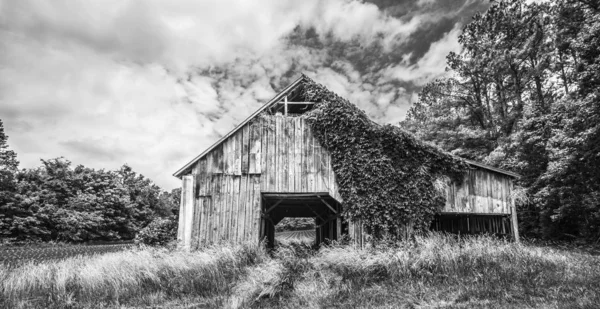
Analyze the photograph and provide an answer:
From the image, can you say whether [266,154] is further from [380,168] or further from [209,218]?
[380,168]

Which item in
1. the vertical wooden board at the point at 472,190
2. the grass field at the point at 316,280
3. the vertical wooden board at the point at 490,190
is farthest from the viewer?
the vertical wooden board at the point at 490,190

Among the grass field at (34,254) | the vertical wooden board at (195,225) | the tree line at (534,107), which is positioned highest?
the tree line at (534,107)

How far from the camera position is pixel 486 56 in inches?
930

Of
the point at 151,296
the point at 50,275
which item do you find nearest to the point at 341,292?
the point at 151,296

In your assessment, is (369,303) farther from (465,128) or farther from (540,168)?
(465,128)

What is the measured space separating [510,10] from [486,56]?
10.3ft

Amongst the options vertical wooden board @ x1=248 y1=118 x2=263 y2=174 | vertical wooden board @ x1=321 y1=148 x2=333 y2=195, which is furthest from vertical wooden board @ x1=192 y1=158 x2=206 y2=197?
vertical wooden board @ x1=321 y1=148 x2=333 y2=195

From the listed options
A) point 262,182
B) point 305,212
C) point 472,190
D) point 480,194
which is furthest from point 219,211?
point 480,194

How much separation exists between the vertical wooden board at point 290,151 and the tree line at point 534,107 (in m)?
9.47

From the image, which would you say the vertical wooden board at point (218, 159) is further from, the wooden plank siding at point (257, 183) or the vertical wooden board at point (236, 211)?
the vertical wooden board at point (236, 211)

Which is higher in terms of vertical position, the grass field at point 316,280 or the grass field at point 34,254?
the grass field at point 316,280

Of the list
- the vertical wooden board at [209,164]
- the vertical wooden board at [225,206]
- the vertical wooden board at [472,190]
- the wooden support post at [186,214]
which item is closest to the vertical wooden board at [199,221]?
the wooden support post at [186,214]

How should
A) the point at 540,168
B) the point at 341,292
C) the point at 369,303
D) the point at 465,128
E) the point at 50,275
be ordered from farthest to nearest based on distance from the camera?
1. the point at 465,128
2. the point at 540,168
3. the point at 50,275
4. the point at 341,292
5. the point at 369,303

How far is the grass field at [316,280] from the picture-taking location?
7273mm
